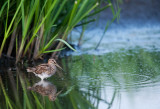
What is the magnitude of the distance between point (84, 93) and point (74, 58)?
314 centimetres

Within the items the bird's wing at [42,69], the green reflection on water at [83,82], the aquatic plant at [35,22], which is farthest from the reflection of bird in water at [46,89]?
the aquatic plant at [35,22]

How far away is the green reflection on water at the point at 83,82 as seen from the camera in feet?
15.1

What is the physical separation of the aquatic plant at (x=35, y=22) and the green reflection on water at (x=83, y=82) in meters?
0.51

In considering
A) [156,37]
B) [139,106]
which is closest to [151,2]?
[156,37]

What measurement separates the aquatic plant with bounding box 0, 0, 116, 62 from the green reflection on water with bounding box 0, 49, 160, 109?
51cm

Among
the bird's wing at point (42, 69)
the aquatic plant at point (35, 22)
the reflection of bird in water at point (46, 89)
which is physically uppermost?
the aquatic plant at point (35, 22)

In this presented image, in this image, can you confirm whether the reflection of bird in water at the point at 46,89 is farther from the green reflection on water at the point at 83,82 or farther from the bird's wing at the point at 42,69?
the bird's wing at the point at 42,69

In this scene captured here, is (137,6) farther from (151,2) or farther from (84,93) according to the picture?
(84,93)

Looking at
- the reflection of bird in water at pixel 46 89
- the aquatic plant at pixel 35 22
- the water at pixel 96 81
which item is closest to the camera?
the water at pixel 96 81

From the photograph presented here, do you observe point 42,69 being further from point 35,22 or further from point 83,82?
point 35,22

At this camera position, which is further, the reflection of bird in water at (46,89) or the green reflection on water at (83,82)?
the reflection of bird in water at (46,89)

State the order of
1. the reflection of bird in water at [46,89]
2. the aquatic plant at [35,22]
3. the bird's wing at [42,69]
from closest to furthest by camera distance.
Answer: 1. the reflection of bird in water at [46,89]
2. the bird's wing at [42,69]
3. the aquatic plant at [35,22]

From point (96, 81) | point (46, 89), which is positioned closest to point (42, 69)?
point (46, 89)

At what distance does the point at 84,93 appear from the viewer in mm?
4969
